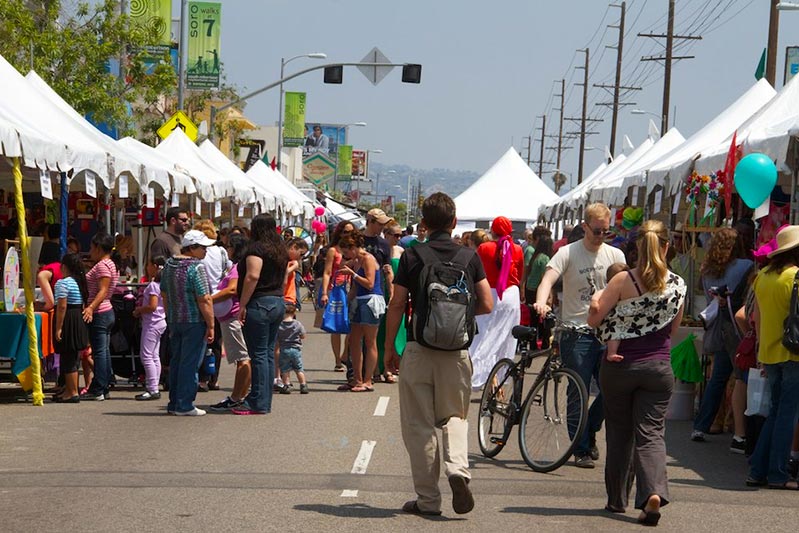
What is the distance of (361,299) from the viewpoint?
14602 millimetres

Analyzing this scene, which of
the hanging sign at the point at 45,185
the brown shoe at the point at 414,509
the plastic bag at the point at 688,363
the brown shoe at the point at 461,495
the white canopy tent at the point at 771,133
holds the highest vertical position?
the white canopy tent at the point at 771,133

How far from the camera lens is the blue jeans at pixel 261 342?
12375mm

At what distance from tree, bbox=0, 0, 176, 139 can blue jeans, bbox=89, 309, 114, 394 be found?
16745 mm

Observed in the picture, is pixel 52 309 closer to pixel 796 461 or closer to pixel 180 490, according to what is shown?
pixel 180 490

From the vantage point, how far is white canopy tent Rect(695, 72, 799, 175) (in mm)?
12070

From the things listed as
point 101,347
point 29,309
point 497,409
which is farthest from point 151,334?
point 497,409

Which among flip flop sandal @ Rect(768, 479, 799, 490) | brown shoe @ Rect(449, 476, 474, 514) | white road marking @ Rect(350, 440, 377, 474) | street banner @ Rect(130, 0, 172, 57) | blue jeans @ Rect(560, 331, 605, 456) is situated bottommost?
white road marking @ Rect(350, 440, 377, 474)

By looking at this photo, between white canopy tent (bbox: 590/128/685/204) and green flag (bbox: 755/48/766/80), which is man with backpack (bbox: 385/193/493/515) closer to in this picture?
white canopy tent (bbox: 590/128/685/204)

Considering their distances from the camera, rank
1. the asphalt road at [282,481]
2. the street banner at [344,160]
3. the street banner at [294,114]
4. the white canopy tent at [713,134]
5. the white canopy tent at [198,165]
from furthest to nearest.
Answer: the street banner at [344,160], the street banner at [294,114], the white canopy tent at [198,165], the white canopy tent at [713,134], the asphalt road at [282,481]

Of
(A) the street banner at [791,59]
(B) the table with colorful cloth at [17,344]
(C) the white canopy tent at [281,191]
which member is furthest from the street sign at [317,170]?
(B) the table with colorful cloth at [17,344]

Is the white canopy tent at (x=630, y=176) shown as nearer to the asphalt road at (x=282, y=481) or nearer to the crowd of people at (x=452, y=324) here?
the crowd of people at (x=452, y=324)

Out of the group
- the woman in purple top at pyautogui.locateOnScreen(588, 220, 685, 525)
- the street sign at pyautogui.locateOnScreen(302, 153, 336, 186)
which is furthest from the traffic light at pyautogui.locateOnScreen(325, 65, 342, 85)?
the street sign at pyautogui.locateOnScreen(302, 153, 336, 186)

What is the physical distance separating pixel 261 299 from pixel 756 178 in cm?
472

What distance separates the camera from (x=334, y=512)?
7809 mm
